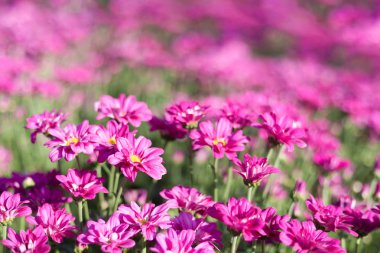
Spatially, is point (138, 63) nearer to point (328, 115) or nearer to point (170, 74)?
point (170, 74)

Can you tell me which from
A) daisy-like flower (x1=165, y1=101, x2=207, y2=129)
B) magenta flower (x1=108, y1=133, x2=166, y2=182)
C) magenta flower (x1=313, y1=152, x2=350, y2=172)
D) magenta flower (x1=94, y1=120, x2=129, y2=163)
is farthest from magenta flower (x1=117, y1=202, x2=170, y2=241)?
magenta flower (x1=313, y1=152, x2=350, y2=172)

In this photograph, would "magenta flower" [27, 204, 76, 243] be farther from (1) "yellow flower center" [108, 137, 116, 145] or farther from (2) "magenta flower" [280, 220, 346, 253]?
(2) "magenta flower" [280, 220, 346, 253]

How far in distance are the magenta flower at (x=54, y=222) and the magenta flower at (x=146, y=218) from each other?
190 millimetres

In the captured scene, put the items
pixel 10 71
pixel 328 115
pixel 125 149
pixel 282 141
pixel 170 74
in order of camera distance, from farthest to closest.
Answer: pixel 170 74
pixel 328 115
pixel 10 71
pixel 282 141
pixel 125 149

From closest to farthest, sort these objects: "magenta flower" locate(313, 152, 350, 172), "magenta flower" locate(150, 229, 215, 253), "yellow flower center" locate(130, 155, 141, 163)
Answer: "magenta flower" locate(150, 229, 215, 253), "yellow flower center" locate(130, 155, 141, 163), "magenta flower" locate(313, 152, 350, 172)

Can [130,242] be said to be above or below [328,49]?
above

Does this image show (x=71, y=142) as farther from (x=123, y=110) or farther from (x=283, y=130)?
(x=283, y=130)

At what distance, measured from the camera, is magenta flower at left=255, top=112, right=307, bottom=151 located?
179 cm

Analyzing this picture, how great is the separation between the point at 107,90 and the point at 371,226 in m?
3.69

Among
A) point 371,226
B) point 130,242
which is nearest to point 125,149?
point 130,242

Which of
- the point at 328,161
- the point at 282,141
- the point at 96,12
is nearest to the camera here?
the point at 282,141

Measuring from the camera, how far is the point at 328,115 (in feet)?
15.8

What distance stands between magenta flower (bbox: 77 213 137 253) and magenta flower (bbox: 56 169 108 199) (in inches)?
4.6

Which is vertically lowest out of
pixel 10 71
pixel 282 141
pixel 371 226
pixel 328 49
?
pixel 328 49
